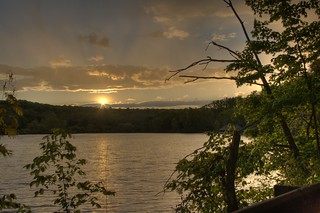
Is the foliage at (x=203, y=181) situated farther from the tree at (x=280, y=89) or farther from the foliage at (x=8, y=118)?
the foliage at (x=8, y=118)

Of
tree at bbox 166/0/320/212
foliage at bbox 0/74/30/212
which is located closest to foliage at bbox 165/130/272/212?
tree at bbox 166/0/320/212

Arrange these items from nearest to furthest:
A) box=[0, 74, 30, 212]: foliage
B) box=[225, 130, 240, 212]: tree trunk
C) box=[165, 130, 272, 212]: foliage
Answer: box=[0, 74, 30, 212]: foliage
box=[225, 130, 240, 212]: tree trunk
box=[165, 130, 272, 212]: foliage

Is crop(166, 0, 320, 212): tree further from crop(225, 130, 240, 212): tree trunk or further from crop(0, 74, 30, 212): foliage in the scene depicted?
crop(0, 74, 30, 212): foliage

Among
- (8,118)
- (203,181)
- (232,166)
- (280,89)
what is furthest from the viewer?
(280,89)

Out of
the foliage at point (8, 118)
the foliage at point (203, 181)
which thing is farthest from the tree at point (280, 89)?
the foliage at point (8, 118)

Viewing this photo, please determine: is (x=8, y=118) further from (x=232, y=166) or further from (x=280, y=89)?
(x=280, y=89)

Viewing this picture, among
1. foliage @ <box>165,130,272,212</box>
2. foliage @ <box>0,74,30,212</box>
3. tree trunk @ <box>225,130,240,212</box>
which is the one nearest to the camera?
foliage @ <box>0,74,30,212</box>

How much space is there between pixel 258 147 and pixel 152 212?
1088 inches

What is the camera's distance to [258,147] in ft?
41.8

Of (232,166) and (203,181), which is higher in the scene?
(232,166)

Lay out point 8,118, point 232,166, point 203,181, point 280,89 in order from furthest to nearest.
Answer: point 280,89 → point 203,181 → point 232,166 → point 8,118

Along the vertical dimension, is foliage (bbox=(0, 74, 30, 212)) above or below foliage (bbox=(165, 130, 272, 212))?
above

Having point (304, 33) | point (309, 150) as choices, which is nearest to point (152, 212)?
point (309, 150)

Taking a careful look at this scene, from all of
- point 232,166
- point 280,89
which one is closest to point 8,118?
point 232,166
